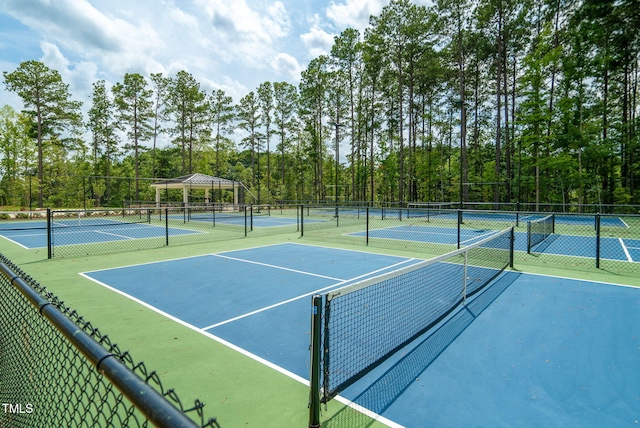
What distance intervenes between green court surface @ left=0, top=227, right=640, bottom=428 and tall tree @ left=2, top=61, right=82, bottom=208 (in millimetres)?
32065

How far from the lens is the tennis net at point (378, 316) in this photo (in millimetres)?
3336

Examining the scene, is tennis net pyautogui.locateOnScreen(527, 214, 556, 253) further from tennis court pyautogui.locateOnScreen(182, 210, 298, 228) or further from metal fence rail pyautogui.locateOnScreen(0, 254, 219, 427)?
tennis court pyautogui.locateOnScreen(182, 210, 298, 228)

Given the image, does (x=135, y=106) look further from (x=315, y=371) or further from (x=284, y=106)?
(x=315, y=371)

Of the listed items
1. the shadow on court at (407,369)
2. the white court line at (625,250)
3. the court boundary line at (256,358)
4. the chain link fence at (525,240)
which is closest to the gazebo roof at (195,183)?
the chain link fence at (525,240)

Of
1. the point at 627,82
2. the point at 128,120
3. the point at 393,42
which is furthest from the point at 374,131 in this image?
the point at 128,120

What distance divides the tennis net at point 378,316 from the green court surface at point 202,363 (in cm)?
36

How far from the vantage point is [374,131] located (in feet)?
144

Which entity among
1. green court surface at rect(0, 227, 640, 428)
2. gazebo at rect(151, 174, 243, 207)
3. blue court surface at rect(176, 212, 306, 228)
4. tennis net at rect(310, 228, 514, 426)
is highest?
gazebo at rect(151, 174, 243, 207)

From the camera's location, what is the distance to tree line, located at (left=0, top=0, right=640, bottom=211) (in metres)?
26.5

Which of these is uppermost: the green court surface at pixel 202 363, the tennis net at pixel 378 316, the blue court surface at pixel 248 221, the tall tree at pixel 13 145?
the tall tree at pixel 13 145

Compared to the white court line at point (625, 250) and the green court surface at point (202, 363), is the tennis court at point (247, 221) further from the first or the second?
the white court line at point (625, 250)

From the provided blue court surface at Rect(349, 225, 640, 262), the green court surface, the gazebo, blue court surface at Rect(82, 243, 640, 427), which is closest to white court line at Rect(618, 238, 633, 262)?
blue court surface at Rect(349, 225, 640, 262)

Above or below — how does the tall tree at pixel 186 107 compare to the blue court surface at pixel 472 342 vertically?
above

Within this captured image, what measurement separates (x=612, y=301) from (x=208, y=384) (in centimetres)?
717
